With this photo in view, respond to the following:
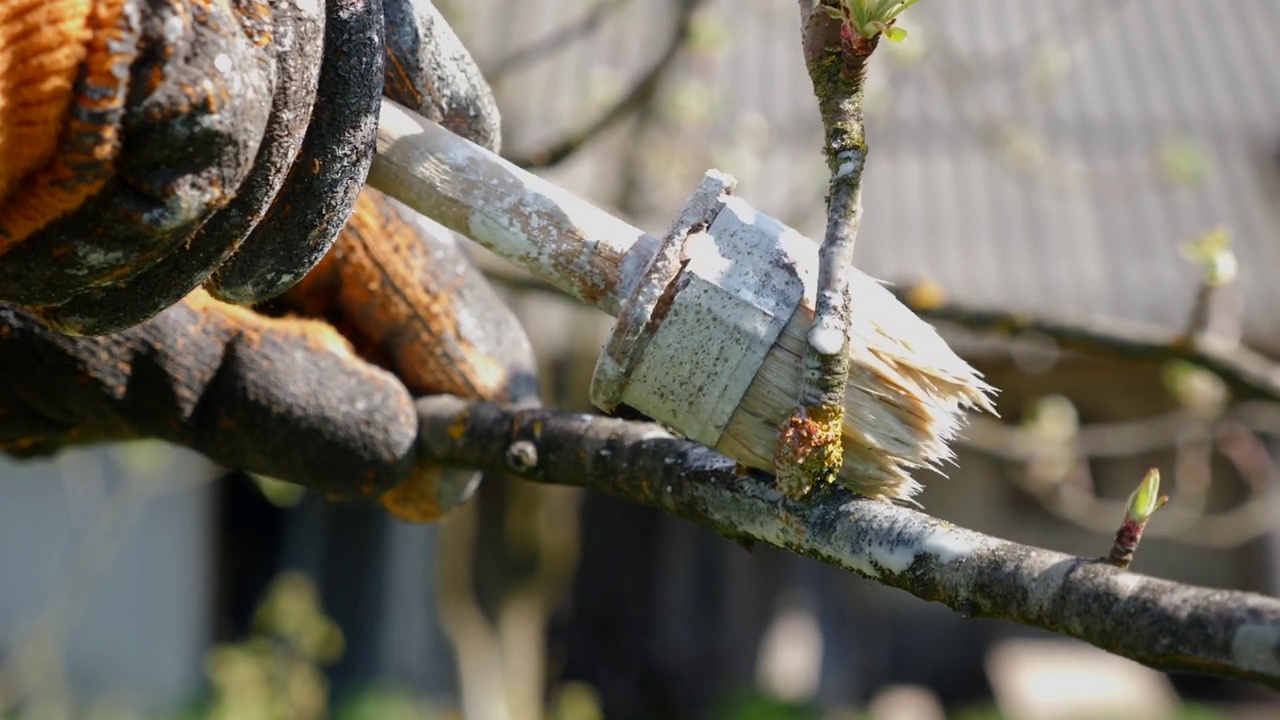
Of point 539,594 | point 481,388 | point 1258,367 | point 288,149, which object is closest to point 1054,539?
point 539,594

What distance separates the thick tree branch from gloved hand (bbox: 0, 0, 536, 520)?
0.76ft

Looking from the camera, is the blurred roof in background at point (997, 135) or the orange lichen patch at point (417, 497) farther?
the blurred roof in background at point (997, 135)

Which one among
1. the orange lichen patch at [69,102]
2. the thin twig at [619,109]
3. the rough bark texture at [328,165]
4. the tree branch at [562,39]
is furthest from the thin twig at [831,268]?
the tree branch at [562,39]

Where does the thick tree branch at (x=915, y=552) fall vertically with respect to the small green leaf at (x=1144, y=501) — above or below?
below

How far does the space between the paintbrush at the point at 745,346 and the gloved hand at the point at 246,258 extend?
0.74ft

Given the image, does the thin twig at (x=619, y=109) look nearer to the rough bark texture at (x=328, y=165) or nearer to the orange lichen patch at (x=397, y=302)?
the orange lichen patch at (x=397, y=302)

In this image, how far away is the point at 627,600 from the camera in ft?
24.5

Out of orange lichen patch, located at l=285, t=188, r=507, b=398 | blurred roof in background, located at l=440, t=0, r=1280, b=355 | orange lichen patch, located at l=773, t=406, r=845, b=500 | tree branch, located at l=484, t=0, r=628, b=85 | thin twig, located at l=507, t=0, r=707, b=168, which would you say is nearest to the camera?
orange lichen patch, located at l=773, t=406, r=845, b=500

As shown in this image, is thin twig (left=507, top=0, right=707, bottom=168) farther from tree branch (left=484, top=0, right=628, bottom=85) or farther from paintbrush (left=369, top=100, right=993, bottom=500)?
paintbrush (left=369, top=100, right=993, bottom=500)

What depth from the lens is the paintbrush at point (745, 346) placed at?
1026mm

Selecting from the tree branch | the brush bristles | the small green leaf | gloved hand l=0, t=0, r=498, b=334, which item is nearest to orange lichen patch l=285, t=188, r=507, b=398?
gloved hand l=0, t=0, r=498, b=334

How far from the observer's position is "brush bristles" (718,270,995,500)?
102 cm

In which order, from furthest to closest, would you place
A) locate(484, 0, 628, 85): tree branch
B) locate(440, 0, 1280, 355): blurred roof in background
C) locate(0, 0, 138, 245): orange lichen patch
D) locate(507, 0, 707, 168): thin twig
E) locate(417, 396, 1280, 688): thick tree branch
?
locate(440, 0, 1280, 355): blurred roof in background
locate(484, 0, 628, 85): tree branch
locate(507, 0, 707, 168): thin twig
locate(0, 0, 138, 245): orange lichen patch
locate(417, 396, 1280, 688): thick tree branch

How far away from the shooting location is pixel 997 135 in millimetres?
5066
